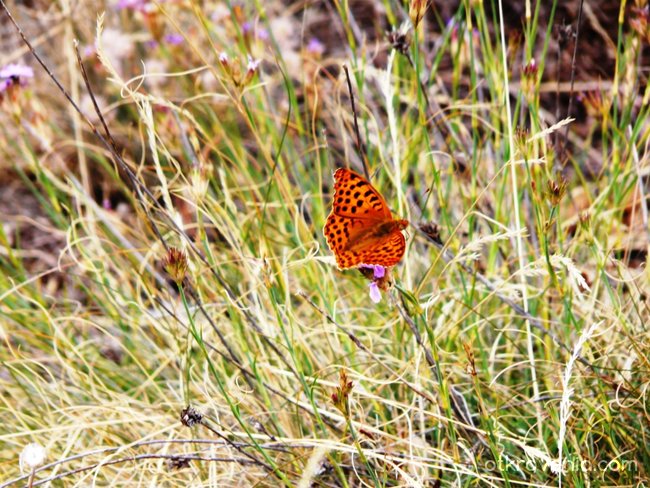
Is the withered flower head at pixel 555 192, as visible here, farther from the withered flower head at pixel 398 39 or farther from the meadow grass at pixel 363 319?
the withered flower head at pixel 398 39

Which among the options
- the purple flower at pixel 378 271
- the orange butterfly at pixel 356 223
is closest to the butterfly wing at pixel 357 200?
the orange butterfly at pixel 356 223

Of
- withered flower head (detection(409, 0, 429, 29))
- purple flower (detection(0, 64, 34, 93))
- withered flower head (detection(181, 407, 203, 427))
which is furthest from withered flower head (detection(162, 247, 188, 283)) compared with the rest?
purple flower (detection(0, 64, 34, 93))

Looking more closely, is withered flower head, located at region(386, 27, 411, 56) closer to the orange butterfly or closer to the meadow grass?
the meadow grass

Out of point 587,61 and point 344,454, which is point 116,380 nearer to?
point 344,454

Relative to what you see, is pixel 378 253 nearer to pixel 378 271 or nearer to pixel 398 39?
pixel 378 271

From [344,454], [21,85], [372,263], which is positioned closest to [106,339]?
[21,85]

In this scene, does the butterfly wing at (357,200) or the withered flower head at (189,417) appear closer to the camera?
the withered flower head at (189,417)

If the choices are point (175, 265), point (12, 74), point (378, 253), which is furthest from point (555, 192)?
point (12, 74)
